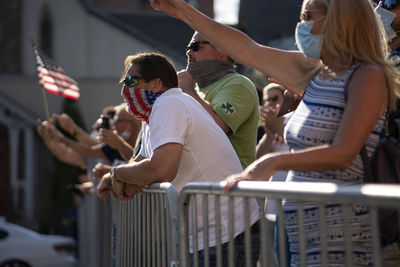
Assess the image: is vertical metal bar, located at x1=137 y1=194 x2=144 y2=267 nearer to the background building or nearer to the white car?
the white car

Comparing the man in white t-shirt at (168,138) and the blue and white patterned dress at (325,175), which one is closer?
the blue and white patterned dress at (325,175)

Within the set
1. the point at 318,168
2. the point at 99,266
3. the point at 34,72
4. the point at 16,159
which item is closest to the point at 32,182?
the point at 16,159

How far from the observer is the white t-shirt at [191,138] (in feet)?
13.2

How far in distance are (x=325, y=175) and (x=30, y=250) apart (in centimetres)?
1243

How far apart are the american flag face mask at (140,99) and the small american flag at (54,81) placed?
5.11 metres

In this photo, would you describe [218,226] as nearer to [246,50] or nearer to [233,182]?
[233,182]

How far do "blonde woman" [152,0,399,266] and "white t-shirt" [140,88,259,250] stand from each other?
744 millimetres

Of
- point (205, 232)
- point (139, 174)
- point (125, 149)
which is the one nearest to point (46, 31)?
point (125, 149)

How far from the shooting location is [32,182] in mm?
27734

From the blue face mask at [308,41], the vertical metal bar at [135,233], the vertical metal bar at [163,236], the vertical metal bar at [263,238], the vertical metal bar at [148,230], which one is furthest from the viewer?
the vertical metal bar at [135,233]

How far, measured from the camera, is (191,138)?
4129 mm

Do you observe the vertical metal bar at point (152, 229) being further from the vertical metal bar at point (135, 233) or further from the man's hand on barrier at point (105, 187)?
the man's hand on barrier at point (105, 187)

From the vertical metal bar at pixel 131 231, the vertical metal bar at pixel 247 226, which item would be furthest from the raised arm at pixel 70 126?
the vertical metal bar at pixel 247 226

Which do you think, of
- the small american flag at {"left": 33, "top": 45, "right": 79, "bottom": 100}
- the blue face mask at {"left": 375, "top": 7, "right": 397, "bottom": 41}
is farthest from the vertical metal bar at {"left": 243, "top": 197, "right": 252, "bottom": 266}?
the small american flag at {"left": 33, "top": 45, "right": 79, "bottom": 100}
